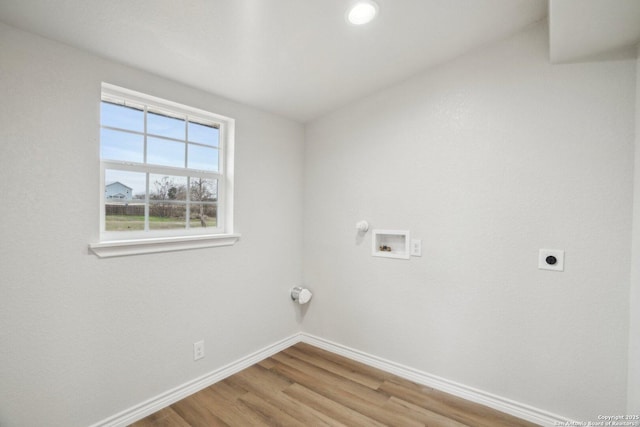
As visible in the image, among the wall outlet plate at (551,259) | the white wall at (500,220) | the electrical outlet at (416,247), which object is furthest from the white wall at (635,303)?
the electrical outlet at (416,247)

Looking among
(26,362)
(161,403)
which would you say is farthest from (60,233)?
(161,403)

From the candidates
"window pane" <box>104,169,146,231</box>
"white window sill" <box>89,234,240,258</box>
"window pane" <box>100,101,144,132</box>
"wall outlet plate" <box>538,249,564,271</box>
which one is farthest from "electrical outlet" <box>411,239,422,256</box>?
"window pane" <box>100,101,144,132</box>

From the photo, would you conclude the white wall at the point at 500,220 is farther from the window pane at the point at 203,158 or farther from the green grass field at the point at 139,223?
the green grass field at the point at 139,223

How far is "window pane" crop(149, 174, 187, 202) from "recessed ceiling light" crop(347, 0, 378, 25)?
61.4 inches

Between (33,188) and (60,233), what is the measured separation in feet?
0.84

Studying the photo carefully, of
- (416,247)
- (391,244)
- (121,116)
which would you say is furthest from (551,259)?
(121,116)

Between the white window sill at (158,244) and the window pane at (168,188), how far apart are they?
30 centimetres

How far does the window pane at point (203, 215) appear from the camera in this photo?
2.31 meters

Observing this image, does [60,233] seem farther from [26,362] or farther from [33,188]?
[26,362]

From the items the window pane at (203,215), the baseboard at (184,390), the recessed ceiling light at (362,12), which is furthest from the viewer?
the window pane at (203,215)

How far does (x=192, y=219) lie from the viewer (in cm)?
230

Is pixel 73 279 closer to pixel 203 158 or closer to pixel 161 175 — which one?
pixel 161 175

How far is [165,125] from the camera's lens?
6.97 ft

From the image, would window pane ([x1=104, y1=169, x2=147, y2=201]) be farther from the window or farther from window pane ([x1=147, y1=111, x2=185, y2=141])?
window pane ([x1=147, y1=111, x2=185, y2=141])
